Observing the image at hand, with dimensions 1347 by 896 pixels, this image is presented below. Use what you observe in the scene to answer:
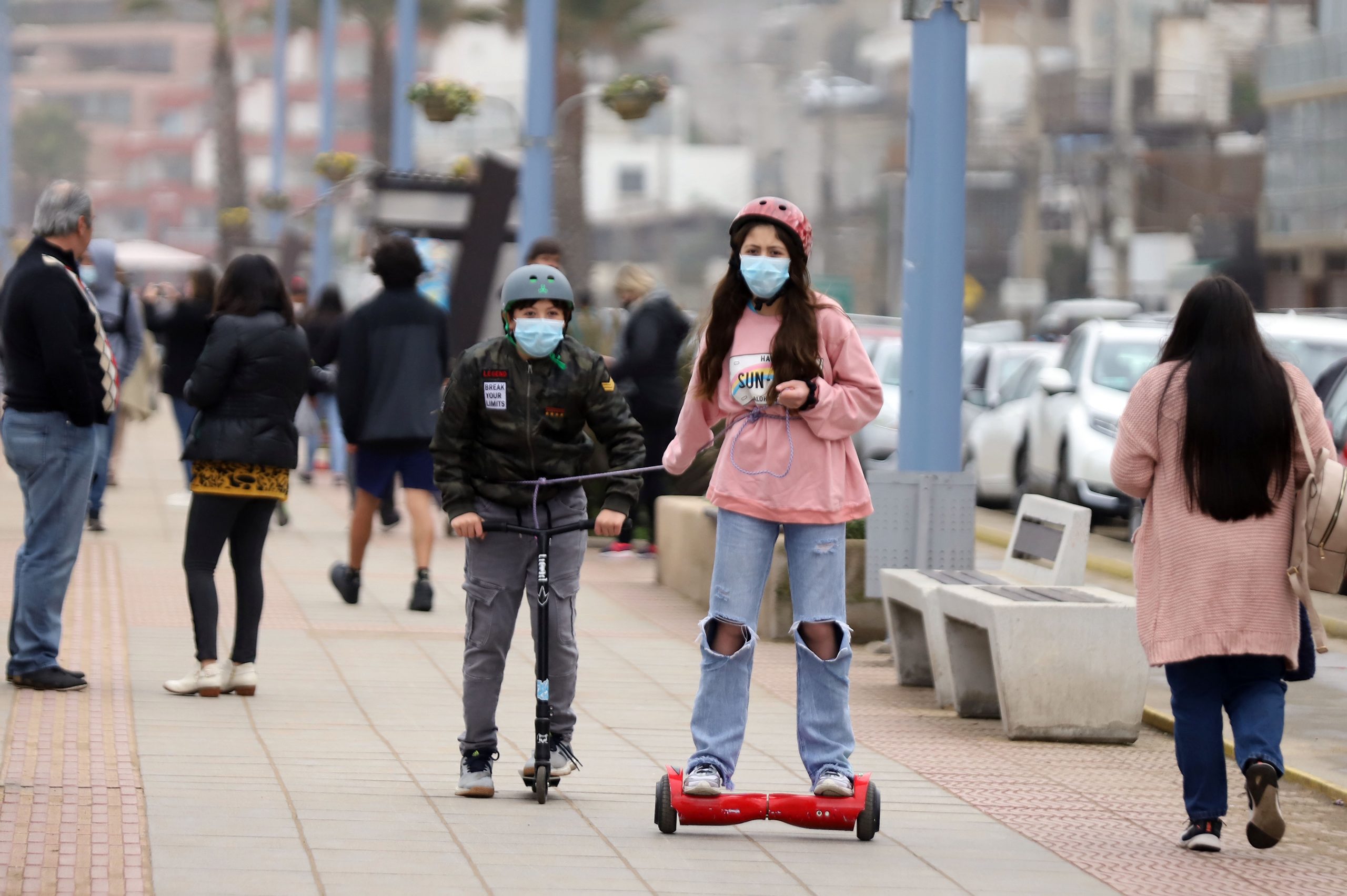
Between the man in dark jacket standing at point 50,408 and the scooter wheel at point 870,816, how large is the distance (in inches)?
140

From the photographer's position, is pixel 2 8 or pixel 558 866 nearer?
pixel 558 866

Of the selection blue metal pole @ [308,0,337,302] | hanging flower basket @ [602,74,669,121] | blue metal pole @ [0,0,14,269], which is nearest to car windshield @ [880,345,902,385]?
hanging flower basket @ [602,74,669,121]

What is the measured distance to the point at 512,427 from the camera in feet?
21.8

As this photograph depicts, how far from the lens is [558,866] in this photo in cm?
589

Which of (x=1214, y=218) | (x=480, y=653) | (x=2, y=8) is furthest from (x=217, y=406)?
(x=1214, y=218)

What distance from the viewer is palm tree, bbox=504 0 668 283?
41625 mm

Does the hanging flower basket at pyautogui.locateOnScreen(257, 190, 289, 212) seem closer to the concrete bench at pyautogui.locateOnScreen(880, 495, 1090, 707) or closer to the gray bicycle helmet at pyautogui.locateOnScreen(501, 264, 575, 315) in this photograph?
the concrete bench at pyautogui.locateOnScreen(880, 495, 1090, 707)

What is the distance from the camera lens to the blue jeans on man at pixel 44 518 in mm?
8469

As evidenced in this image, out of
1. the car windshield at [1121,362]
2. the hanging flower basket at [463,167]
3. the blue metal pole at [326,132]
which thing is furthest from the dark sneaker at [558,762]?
the blue metal pole at [326,132]

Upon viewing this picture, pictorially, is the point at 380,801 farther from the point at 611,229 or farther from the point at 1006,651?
the point at 611,229

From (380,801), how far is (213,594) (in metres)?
2.34

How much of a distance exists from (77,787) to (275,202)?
32.5 m

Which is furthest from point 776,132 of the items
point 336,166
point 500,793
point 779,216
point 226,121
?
point 779,216

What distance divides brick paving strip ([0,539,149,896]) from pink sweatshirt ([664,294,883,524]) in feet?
5.93
